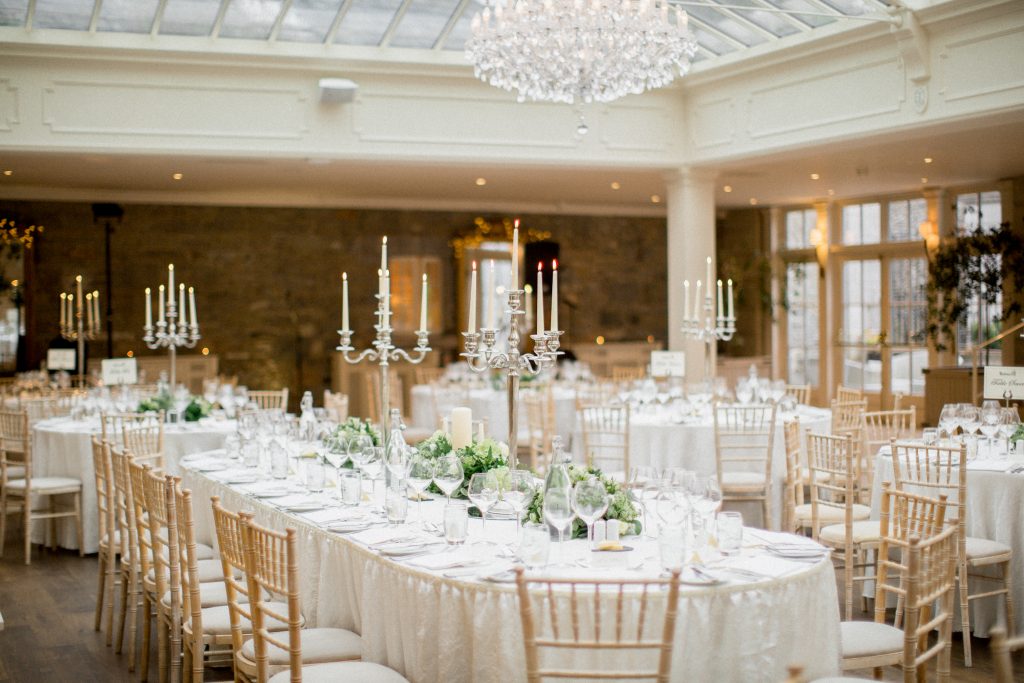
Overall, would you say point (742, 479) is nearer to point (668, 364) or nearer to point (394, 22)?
point (668, 364)

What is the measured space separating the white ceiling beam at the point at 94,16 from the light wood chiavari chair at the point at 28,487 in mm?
4154

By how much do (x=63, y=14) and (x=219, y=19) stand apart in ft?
4.70

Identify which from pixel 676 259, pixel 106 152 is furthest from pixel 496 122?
pixel 106 152

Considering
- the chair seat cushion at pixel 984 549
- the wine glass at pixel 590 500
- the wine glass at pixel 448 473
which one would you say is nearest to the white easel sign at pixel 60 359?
the wine glass at pixel 448 473

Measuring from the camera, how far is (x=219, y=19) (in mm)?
10141

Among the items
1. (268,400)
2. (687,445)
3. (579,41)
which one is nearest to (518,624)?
(687,445)

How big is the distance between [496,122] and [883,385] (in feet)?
25.1

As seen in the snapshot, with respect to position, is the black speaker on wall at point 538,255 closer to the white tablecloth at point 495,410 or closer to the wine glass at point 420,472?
the white tablecloth at point 495,410

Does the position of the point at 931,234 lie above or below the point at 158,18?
below

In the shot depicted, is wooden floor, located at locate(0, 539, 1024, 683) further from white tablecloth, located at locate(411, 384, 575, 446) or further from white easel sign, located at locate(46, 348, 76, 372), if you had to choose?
white tablecloth, located at locate(411, 384, 575, 446)

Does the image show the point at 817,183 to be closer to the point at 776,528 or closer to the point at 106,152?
the point at 776,528

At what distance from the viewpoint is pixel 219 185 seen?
45.9ft

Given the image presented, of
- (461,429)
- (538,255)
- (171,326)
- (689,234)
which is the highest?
(538,255)

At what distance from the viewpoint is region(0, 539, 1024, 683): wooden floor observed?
16.3 ft
